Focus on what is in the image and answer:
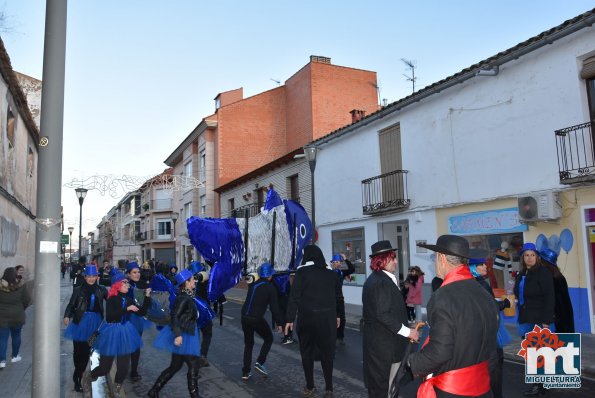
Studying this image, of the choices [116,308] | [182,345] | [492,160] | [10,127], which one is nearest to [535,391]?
[182,345]

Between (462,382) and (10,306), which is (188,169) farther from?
(462,382)

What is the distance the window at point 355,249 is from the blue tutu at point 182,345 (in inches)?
452

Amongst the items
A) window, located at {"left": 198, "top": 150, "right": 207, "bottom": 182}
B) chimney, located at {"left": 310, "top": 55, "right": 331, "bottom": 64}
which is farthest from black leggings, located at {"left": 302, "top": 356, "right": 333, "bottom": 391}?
window, located at {"left": 198, "top": 150, "right": 207, "bottom": 182}

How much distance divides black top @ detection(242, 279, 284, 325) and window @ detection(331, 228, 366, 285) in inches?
386

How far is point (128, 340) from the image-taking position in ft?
19.3

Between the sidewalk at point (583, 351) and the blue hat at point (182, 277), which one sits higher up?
the blue hat at point (182, 277)

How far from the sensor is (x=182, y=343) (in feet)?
18.2

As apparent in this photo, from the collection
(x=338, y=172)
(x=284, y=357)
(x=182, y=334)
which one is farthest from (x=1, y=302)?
(x=338, y=172)

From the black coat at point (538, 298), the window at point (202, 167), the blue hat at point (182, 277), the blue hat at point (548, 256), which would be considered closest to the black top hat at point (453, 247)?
the black coat at point (538, 298)

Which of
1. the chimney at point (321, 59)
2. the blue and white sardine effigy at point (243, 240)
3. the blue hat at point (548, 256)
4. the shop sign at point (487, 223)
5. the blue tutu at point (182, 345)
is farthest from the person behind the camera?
the chimney at point (321, 59)

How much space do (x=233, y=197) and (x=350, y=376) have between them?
73.3 feet

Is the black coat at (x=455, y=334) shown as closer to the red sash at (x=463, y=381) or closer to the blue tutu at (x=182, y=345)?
the red sash at (x=463, y=381)

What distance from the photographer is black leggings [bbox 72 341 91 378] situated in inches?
248

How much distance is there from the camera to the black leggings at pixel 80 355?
6.30 metres
